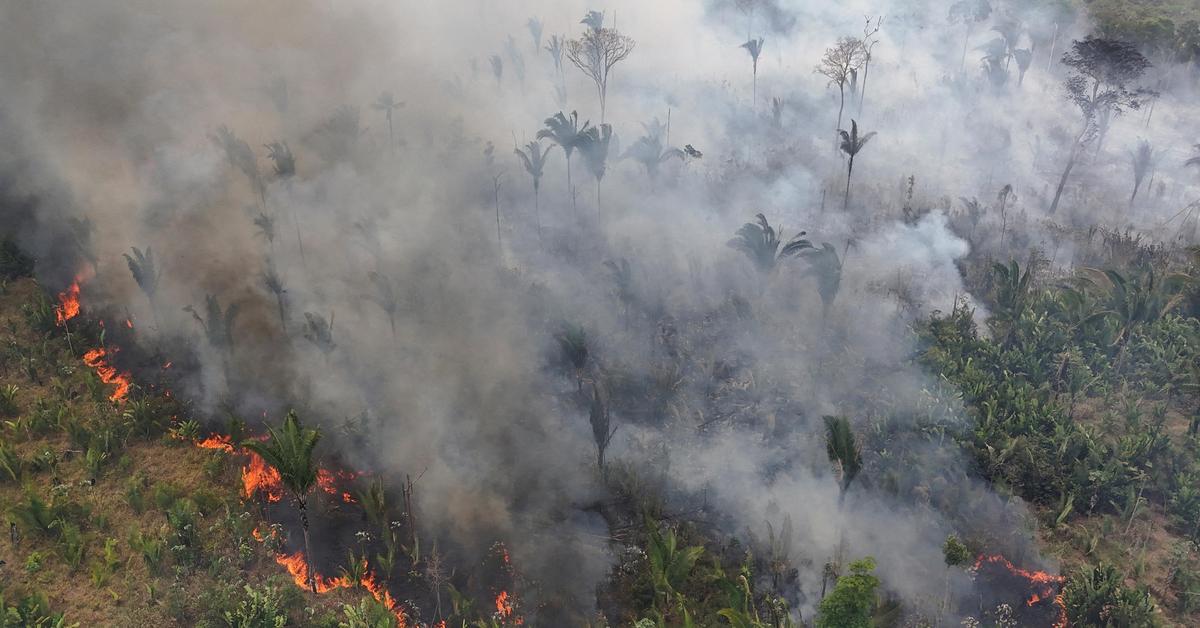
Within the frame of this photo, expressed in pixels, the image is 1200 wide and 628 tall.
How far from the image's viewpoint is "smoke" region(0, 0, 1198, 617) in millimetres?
16359

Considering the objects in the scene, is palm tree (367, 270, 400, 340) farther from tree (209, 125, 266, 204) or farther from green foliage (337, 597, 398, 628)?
green foliage (337, 597, 398, 628)

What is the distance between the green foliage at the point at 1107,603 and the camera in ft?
43.1

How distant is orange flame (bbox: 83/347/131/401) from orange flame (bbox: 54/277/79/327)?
135 centimetres

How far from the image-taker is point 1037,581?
14500 millimetres

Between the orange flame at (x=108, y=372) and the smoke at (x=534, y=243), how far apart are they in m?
1.18

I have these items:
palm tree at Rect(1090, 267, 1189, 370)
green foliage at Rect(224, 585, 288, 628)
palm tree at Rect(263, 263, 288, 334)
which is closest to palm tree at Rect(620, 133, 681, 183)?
palm tree at Rect(263, 263, 288, 334)

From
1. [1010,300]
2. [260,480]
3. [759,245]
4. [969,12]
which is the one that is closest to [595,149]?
[759,245]

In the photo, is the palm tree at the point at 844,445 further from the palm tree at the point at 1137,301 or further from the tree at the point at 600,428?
the palm tree at the point at 1137,301

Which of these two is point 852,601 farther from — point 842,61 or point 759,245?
point 842,61

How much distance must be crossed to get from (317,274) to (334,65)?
12574mm

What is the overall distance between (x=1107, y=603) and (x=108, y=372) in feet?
72.3

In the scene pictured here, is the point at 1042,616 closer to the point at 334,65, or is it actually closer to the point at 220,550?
the point at 220,550

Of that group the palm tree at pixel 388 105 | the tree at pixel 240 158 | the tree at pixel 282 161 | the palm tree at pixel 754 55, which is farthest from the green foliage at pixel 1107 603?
the palm tree at pixel 754 55

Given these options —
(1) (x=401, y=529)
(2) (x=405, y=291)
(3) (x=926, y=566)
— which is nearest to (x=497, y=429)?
(1) (x=401, y=529)
